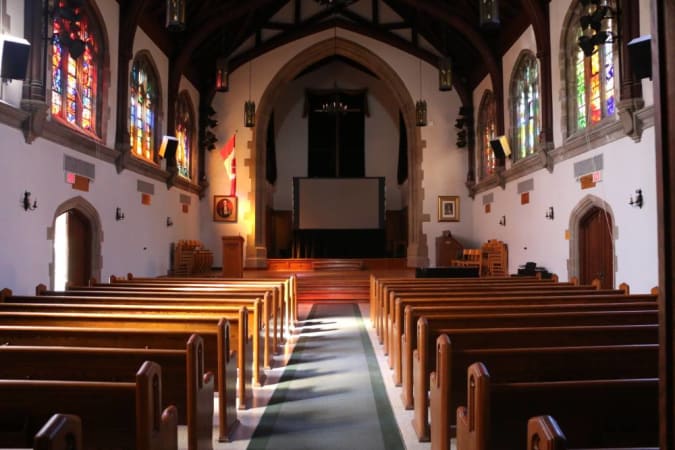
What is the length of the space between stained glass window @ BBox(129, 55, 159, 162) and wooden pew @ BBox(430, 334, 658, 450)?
9.47 meters

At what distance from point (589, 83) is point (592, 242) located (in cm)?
281

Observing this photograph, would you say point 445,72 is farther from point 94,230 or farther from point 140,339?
point 140,339

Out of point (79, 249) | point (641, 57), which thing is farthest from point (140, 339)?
point (79, 249)

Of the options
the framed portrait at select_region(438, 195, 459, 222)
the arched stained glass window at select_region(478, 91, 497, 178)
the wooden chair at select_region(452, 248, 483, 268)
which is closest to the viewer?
the wooden chair at select_region(452, 248, 483, 268)

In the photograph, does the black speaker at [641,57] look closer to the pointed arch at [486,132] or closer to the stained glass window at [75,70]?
the stained glass window at [75,70]

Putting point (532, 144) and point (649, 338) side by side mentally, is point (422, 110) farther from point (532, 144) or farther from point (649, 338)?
point (649, 338)

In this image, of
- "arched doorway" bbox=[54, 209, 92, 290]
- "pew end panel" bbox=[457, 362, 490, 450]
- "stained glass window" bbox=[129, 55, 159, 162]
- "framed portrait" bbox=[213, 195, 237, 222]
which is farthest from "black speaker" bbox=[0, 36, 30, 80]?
"framed portrait" bbox=[213, 195, 237, 222]

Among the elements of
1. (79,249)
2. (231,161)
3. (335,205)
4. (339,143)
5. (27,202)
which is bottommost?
(79,249)

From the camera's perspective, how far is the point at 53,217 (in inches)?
302

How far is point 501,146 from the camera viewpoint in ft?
38.5

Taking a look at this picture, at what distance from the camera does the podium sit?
11375 millimetres

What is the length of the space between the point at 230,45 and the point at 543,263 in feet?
33.4

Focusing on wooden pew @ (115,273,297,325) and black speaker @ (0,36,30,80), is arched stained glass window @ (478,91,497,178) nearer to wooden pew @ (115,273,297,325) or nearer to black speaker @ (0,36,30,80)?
wooden pew @ (115,273,297,325)

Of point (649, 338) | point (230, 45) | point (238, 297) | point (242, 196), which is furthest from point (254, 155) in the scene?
point (649, 338)
